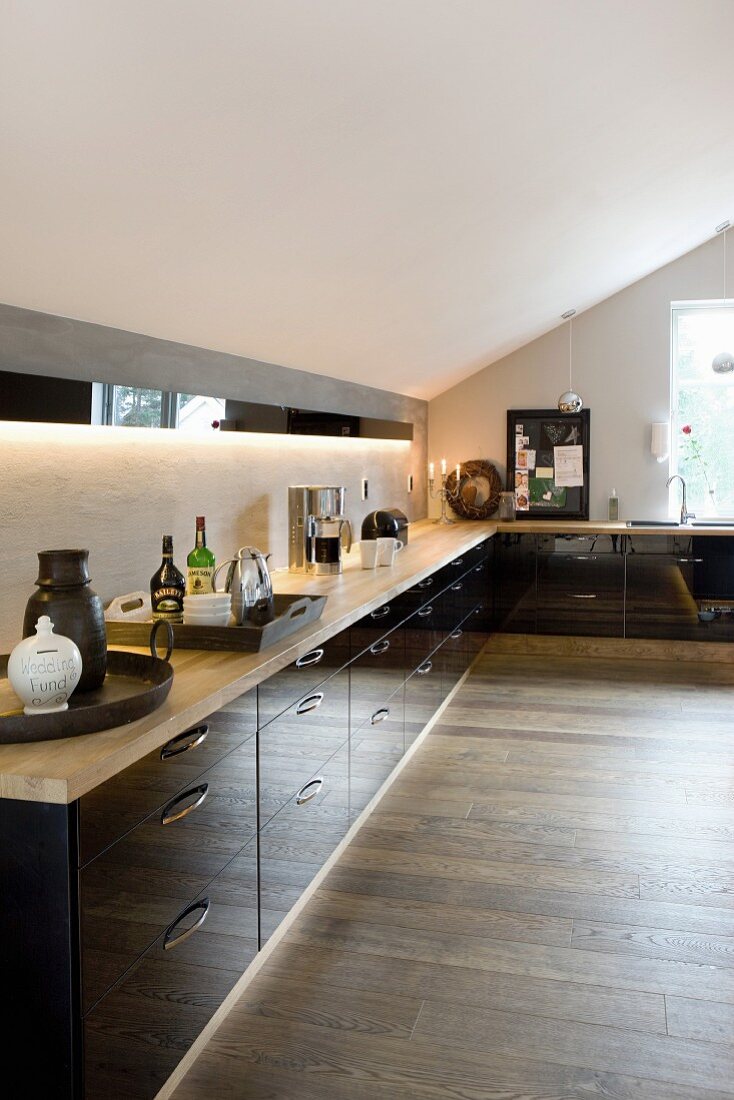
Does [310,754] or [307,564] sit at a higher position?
[307,564]

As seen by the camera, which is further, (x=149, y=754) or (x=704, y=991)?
(x=704, y=991)

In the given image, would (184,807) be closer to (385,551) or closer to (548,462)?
(385,551)

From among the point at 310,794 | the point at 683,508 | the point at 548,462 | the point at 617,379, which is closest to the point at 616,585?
the point at 683,508

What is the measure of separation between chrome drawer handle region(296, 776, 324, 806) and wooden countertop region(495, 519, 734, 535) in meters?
3.77

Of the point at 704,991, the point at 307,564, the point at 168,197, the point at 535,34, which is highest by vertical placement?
the point at 535,34

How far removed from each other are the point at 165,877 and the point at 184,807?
14 cm

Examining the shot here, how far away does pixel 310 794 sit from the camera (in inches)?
105

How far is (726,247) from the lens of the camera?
6.43 m

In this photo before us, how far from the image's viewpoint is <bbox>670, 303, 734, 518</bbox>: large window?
667 cm

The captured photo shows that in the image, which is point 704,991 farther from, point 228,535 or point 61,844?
point 228,535

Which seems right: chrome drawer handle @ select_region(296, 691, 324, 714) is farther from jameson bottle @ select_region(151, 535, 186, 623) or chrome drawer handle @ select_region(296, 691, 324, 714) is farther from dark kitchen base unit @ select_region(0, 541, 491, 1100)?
jameson bottle @ select_region(151, 535, 186, 623)

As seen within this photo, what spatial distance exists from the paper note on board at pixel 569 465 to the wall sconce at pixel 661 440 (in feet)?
1.62

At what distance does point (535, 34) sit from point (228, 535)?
6.27 feet

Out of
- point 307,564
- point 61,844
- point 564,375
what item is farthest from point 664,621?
point 61,844
